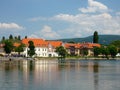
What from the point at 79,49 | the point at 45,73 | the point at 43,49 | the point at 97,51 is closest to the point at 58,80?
the point at 45,73

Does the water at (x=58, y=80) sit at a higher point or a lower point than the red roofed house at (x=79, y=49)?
lower

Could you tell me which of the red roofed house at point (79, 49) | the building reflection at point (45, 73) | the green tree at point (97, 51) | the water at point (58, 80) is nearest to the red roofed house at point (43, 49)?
the green tree at point (97, 51)

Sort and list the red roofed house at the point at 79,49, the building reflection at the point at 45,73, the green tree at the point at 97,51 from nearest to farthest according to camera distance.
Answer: the building reflection at the point at 45,73
the green tree at the point at 97,51
the red roofed house at the point at 79,49

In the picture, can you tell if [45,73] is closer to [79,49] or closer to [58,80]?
[58,80]

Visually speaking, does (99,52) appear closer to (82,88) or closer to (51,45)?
(51,45)

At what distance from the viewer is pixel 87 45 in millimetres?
197375

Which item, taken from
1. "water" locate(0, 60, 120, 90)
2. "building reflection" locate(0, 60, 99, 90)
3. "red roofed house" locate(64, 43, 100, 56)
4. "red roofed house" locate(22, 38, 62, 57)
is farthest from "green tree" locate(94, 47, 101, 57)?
"water" locate(0, 60, 120, 90)

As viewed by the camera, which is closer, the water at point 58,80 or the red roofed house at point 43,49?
the water at point 58,80

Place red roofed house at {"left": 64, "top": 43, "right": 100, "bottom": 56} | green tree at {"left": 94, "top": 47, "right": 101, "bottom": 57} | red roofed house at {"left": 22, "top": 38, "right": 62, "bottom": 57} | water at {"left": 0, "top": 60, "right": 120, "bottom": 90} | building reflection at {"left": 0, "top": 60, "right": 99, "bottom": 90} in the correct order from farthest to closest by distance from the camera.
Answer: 1. red roofed house at {"left": 64, "top": 43, "right": 100, "bottom": 56}
2. green tree at {"left": 94, "top": 47, "right": 101, "bottom": 57}
3. red roofed house at {"left": 22, "top": 38, "right": 62, "bottom": 57}
4. building reflection at {"left": 0, "top": 60, "right": 99, "bottom": 90}
5. water at {"left": 0, "top": 60, "right": 120, "bottom": 90}

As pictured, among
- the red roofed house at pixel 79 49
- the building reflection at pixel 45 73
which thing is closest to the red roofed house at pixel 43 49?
the red roofed house at pixel 79 49

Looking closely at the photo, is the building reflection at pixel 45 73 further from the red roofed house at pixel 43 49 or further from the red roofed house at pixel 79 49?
the red roofed house at pixel 79 49

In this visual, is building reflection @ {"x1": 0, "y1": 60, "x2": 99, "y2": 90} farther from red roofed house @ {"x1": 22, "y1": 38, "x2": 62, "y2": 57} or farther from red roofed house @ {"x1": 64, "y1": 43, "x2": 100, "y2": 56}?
red roofed house @ {"x1": 64, "y1": 43, "x2": 100, "y2": 56}

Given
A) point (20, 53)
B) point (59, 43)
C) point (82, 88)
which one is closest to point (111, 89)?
point (82, 88)

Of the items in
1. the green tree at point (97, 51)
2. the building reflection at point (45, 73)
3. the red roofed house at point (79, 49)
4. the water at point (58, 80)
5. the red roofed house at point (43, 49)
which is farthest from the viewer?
the red roofed house at point (79, 49)
